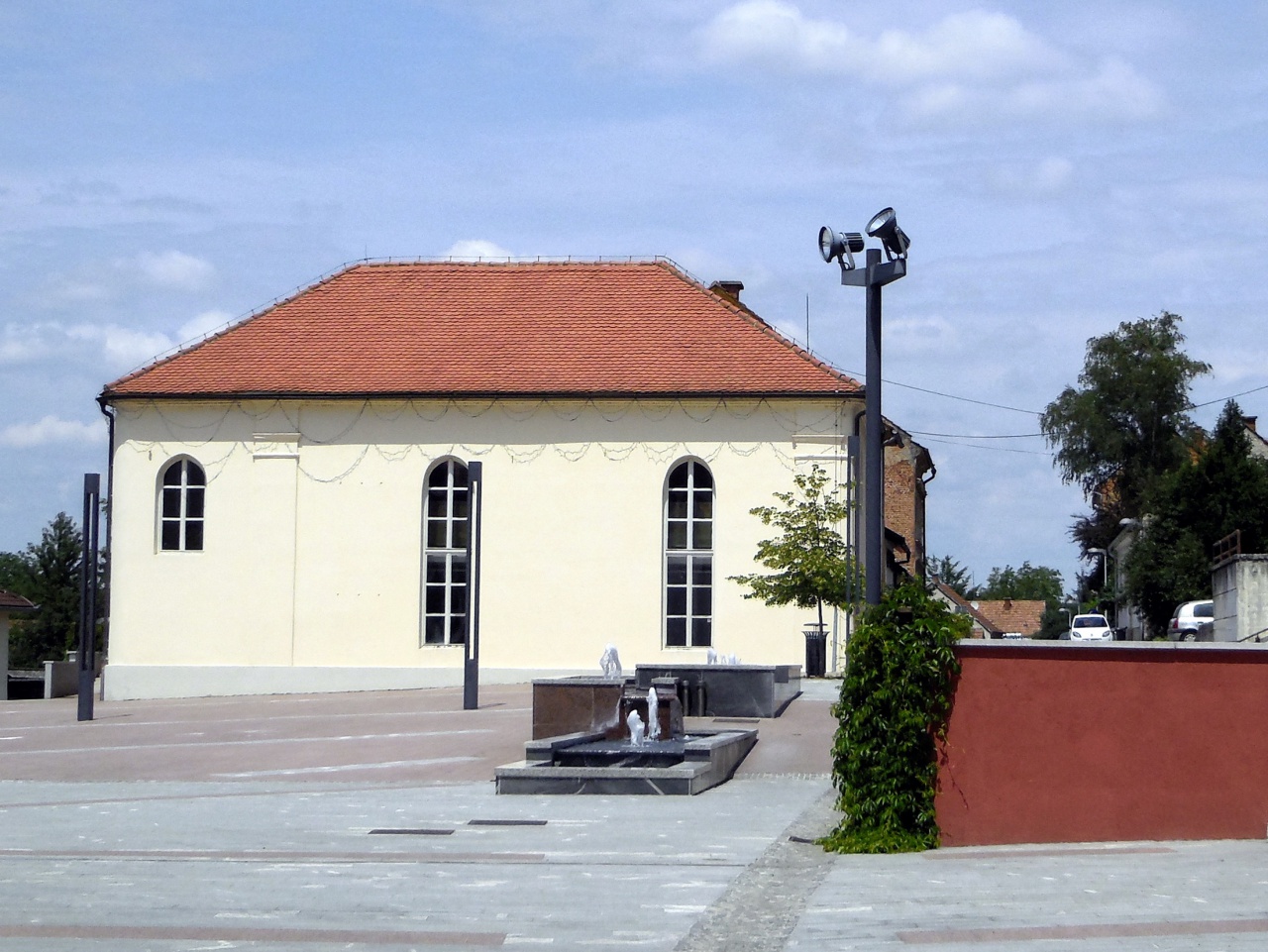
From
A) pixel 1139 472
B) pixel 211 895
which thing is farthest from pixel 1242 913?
pixel 1139 472

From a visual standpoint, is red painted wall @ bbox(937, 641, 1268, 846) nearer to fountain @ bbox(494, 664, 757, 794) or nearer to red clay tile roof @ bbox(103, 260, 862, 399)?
fountain @ bbox(494, 664, 757, 794)

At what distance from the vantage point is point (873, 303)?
13109 mm

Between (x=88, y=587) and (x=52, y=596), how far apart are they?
177 ft

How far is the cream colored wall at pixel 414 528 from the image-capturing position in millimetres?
36812

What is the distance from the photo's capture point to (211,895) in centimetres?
1005

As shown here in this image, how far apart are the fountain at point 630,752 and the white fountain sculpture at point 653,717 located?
1 centimetres

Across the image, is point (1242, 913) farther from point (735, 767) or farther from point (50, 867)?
point (735, 767)

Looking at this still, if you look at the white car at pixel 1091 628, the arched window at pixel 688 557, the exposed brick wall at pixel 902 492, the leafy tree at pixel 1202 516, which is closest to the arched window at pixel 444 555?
the arched window at pixel 688 557

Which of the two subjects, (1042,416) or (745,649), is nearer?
(745,649)

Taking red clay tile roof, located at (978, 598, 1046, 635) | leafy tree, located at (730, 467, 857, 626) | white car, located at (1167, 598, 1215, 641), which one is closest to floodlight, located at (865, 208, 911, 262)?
leafy tree, located at (730, 467, 857, 626)

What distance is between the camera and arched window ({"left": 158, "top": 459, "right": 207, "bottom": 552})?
38.5 m

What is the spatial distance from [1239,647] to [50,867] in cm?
905

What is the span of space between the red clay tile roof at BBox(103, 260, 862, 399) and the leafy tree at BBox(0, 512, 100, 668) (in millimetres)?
39792

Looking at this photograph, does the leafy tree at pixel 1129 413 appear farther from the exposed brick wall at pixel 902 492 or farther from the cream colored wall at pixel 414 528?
the cream colored wall at pixel 414 528
